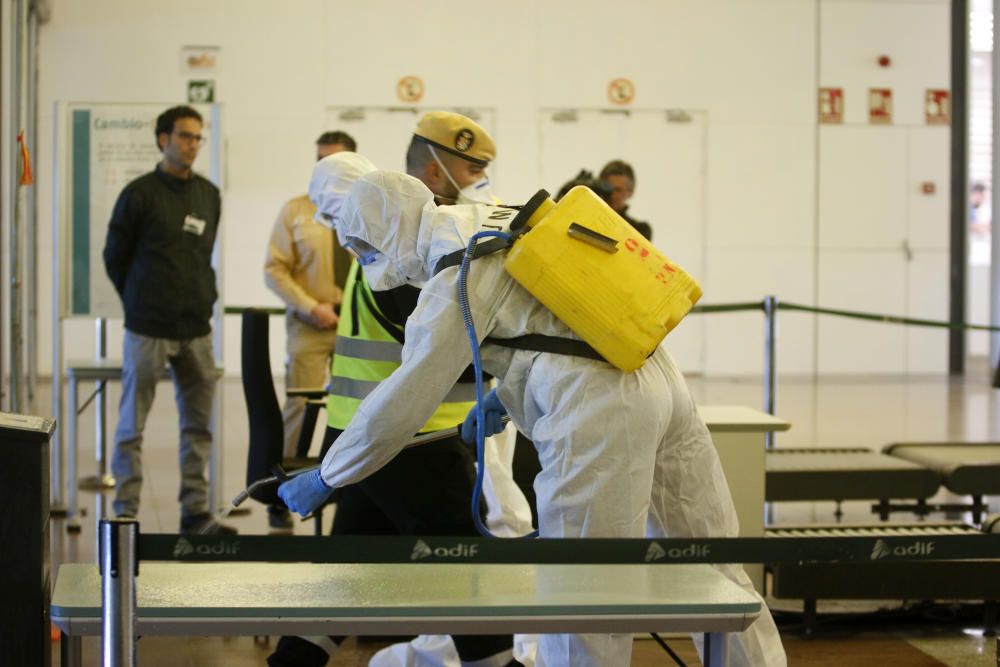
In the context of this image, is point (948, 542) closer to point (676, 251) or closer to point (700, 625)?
point (700, 625)

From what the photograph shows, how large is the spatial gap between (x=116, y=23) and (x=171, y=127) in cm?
656

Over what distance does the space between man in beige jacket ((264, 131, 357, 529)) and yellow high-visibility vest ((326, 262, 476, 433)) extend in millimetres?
2537

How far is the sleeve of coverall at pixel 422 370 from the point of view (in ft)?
7.44

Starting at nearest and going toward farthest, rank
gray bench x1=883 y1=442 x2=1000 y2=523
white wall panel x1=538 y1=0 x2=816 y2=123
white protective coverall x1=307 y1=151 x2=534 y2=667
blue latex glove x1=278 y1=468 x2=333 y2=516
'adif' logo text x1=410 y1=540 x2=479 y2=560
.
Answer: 'adif' logo text x1=410 y1=540 x2=479 y2=560
blue latex glove x1=278 y1=468 x2=333 y2=516
white protective coverall x1=307 y1=151 x2=534 y2=667
gray bench x1=883 y1=442 x2=1000 y2=523
white wall panel x1=538 y1=0 x2=816 y2=123

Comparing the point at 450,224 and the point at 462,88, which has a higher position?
the point at 462,88

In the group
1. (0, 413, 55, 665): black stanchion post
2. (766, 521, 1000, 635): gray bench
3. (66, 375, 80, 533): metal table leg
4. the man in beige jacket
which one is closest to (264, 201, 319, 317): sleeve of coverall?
→ the man in beige jacket

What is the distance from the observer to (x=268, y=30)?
37.4 feet

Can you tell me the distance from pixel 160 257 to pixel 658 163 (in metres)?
7.30

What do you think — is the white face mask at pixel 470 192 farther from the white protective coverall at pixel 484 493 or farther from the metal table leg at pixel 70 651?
the metal table leg at pixel 70 651

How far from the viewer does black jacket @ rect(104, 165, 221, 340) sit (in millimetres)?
5246

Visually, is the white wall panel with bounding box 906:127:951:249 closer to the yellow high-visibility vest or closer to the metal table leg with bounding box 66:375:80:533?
the metal table leg with bounding box 66:375:80:533

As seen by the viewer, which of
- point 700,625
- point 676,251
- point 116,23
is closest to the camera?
point 700,625

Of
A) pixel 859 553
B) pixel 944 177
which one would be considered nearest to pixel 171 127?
pixel 859 553

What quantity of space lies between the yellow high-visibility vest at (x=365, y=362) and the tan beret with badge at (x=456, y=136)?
398mm
